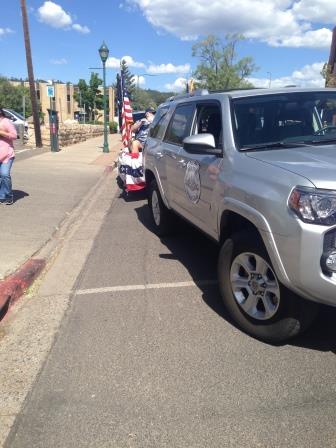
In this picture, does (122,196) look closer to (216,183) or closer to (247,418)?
(216,183)

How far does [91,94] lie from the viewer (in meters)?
89.2

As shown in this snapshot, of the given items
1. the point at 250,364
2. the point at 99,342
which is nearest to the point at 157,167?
the point at 99,342

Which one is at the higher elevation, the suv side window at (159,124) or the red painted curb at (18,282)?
the suv side window at (159,124)

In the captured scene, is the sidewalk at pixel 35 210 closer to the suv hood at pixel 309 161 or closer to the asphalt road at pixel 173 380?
the asphalt road at pixel 173 380

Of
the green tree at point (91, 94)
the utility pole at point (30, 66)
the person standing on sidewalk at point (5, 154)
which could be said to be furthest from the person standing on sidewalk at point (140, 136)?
the green tree at point (91, 94)

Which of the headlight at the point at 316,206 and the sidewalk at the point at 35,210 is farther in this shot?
the sidewalk at the point at 35,210

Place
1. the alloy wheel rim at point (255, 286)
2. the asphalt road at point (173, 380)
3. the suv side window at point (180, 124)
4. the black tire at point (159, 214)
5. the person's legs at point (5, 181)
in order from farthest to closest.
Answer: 1. the person's legs at point (5, 181)
2. the black tire at point (159, 214)
3. the suv side window at point (180, 124)
4. the alloy wheel rim at point (255, 286)
5. the asphalt road at point (173, 380)

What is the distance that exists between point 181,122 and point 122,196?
5210 mm

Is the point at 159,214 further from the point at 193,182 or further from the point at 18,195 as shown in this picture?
the point at 18,195

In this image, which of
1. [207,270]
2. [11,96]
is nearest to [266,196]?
[207,270]

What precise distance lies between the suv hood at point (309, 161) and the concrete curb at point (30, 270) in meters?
2.63

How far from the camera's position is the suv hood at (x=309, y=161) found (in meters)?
2.96

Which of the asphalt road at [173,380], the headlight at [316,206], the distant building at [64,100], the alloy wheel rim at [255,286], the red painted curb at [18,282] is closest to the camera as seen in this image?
the asphalt road at [173,380]

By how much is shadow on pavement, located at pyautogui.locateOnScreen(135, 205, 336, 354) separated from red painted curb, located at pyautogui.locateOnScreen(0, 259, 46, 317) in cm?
156
